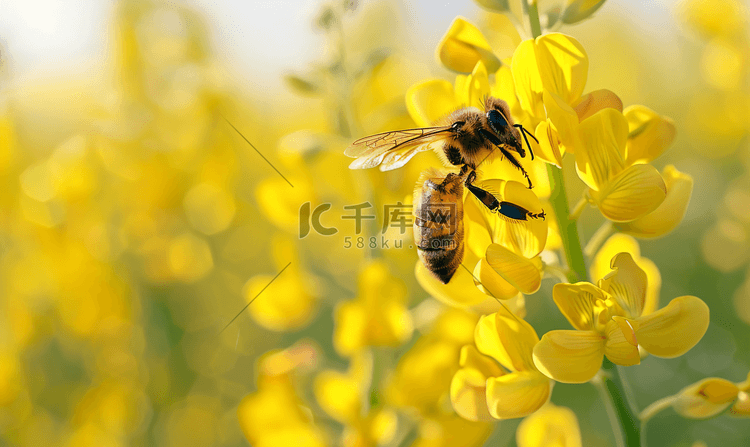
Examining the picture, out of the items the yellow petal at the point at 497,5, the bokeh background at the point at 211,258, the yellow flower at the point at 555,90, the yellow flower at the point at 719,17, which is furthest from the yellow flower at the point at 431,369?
the yellow flower at the point at 719,17

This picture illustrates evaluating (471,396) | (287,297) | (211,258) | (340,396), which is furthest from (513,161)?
(211,258)

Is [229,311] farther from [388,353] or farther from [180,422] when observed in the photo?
[388,353]

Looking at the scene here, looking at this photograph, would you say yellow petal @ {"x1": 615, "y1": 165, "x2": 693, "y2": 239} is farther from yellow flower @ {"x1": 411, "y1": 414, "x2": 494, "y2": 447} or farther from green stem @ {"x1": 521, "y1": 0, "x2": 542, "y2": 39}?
yellow flower @ {"x1": 411, "y1": 414, "x2": 494, "y2": 447}

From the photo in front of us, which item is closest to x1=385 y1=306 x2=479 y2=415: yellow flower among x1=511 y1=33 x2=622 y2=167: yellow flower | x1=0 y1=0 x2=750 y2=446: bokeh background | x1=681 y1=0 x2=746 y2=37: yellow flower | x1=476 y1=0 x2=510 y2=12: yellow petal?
x1=0 y1=0 x2=750 y2=446: bokeh background

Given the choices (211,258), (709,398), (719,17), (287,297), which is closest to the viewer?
(709,398)

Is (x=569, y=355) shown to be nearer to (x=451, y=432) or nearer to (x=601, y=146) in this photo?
(x=601, y=146)

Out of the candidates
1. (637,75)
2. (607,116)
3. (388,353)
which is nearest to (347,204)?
(388,353)
